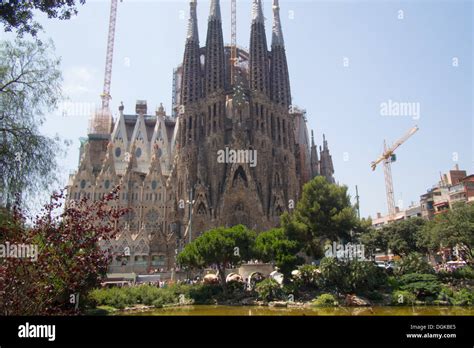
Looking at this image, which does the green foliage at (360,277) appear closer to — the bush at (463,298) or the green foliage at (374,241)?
the bush at (463,298)

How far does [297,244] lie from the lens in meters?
35.0

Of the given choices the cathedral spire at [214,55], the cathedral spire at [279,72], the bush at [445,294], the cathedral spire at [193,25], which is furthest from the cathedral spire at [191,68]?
the bush at [445,294]

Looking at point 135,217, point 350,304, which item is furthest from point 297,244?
point 135,217

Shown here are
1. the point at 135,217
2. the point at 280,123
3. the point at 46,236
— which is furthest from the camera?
the point at 280,123

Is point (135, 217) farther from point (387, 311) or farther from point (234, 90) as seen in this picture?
point (387, 311)

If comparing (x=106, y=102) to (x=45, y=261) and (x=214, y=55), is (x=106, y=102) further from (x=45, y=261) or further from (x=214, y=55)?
(x=45, y=261)

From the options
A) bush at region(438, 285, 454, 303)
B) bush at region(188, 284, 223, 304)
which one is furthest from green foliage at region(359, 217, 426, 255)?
bush at region(188, 284, 223, 304)

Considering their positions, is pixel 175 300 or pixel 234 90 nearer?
pixel 175 300

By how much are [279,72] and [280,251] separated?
45.9 meters

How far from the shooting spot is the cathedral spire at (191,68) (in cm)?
6847

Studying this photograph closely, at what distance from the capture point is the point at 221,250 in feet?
110

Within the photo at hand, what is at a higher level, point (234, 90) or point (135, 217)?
point (234, 90)

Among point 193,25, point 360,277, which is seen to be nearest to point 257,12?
point 193,25
